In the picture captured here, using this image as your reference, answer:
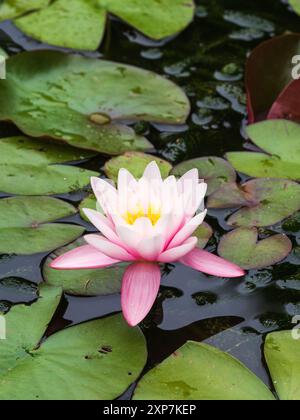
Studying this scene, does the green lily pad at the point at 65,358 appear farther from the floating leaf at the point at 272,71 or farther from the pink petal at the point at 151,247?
the floating leaf at the point at 272,71

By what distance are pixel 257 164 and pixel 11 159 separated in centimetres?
85

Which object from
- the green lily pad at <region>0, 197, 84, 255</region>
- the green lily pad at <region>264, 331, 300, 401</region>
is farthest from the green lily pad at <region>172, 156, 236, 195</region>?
the green lily pad at <region>264, 331, 300, 401</region>

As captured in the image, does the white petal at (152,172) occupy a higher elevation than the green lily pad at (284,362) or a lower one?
higher

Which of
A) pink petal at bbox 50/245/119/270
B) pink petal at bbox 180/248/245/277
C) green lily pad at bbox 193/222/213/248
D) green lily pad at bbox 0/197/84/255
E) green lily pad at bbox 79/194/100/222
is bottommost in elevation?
green lily pad at bbox 0/197/84/255

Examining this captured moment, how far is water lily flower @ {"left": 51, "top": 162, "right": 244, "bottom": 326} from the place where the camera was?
190 centimetres

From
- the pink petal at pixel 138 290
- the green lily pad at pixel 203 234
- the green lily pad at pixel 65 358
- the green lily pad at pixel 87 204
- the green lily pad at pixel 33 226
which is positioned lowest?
the green lily pad at pixel 65 358

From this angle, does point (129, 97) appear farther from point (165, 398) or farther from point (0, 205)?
point (165, 398)

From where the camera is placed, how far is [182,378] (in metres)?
1.86

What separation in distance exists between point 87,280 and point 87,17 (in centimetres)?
151

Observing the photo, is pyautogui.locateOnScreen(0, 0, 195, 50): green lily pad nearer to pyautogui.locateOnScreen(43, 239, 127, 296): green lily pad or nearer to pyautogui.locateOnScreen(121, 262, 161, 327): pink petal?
pyautogui.locateOnScreen(43, 239, 127, 296): green lily pad

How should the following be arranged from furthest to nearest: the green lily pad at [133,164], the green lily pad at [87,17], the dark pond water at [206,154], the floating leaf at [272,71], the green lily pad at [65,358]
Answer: the green lily pad at [87,17], the floating leaf at [272,71], the green lily pad at [133,164], the dark pond water at [206,154], the green lily pad at [65,358]

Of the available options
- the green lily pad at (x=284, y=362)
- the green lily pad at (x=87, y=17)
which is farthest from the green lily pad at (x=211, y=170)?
the green lily pad at (x=87, y=17)

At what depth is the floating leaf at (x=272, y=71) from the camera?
287 centimetres

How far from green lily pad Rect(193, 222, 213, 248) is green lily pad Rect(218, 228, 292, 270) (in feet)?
0.14
